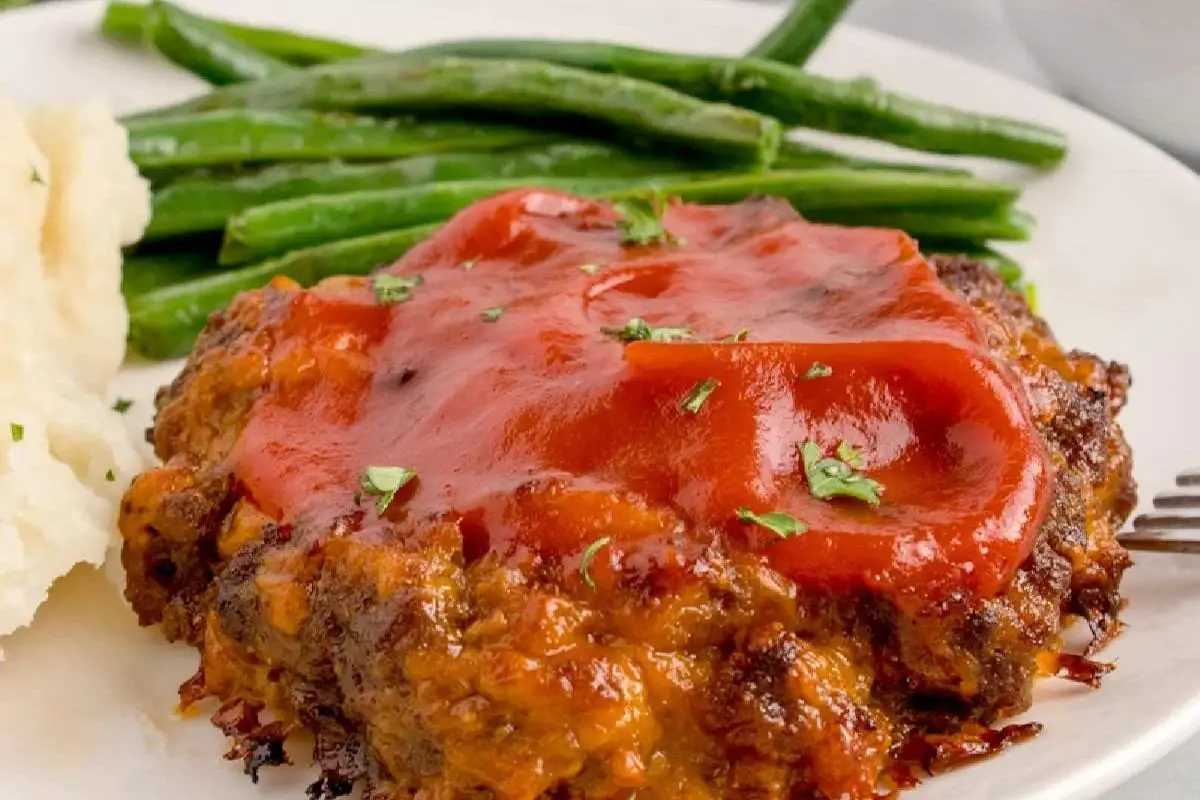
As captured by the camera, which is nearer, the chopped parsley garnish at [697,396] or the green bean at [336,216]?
the chopped parsley garnish at [697,396]

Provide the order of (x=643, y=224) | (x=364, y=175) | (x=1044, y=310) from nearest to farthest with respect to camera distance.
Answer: (x=643, y=224)
(x=1044, y=310)
(x=364, y=175)

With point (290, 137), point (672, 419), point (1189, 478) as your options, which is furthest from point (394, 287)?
point (1189, 478)

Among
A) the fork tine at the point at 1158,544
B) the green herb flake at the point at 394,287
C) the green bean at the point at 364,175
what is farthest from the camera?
the green bean at the point at 364,175

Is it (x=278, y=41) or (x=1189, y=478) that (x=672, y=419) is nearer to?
(x=1189, y=478)

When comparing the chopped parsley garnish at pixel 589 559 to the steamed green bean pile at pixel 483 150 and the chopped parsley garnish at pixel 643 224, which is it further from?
the steamed green bean pile at pixel 483 150

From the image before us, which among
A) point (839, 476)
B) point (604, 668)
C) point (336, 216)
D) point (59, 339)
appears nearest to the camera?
point (604, 668)

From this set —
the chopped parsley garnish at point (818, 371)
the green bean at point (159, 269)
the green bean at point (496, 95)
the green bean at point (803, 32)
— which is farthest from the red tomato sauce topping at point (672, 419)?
the green bean at point (803, 32)
